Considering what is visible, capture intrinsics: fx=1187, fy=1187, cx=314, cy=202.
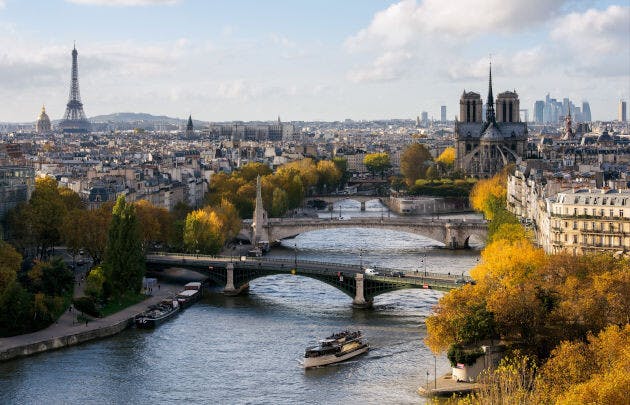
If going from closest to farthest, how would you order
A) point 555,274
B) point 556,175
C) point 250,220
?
point 555,274, point 556,175, point 250,220

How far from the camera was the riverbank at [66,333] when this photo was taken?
41.7 m

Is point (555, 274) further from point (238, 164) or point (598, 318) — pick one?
point (238, 164)

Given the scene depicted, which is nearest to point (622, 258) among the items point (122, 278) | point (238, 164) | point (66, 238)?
point (122, 278)

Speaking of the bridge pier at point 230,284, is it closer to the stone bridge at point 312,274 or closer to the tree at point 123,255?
the stone bridge at point 312,274

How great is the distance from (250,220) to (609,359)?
48.1 metres

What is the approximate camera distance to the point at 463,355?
3688cm

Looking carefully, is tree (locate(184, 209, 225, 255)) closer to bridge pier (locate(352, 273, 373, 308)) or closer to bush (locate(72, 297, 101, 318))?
bridge pier (locate(352, 273, 373, 308))

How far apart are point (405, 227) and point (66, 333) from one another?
33144 millimetres

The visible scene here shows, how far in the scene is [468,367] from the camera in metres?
36.9

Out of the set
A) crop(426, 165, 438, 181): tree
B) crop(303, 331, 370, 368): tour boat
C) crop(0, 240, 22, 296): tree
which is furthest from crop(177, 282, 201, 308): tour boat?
crop(426, 165, 438, 181): tree

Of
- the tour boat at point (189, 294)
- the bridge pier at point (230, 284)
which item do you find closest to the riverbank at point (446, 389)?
the tour boat at point (189, 294)

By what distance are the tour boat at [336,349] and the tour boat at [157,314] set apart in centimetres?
A: 831

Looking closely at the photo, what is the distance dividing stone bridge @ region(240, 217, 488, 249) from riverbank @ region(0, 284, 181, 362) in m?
23.7

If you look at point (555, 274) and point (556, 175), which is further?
point (556, 175)
